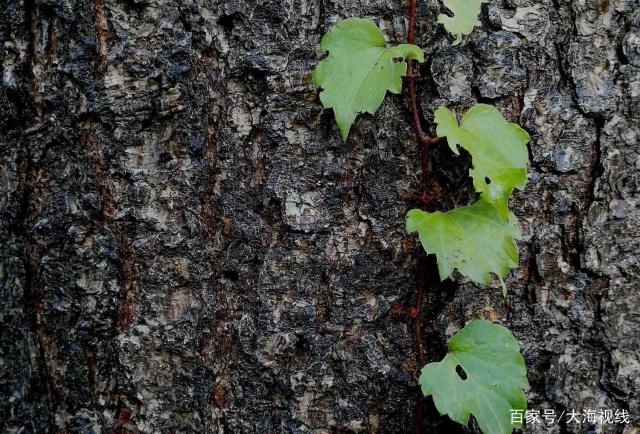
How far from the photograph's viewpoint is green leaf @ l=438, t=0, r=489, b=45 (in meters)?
1.17

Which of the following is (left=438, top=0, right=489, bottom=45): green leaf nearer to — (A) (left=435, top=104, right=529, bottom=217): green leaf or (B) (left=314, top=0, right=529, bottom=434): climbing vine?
(B) (left=314, top=0, right=529, bottom=434): climbing vine

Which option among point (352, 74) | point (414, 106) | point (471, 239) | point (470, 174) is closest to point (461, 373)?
A: point (471, 239)

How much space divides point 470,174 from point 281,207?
0.41 metres

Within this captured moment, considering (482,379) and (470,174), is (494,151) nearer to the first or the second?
(470,174)

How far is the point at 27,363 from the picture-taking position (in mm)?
1356

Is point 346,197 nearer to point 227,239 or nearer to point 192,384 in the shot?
point 227,239

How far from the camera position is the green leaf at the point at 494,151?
1165 mm

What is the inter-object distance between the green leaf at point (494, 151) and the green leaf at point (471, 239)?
0.04 m

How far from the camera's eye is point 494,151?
46.7 inches

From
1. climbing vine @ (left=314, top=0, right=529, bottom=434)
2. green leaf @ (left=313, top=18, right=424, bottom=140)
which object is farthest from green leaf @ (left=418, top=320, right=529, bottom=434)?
green leaf @ (left=313, top=18, right=424, bottom=140)

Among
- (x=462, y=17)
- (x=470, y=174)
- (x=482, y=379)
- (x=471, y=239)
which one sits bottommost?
(x=482, y=379)

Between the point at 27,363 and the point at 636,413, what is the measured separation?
4.62 ft

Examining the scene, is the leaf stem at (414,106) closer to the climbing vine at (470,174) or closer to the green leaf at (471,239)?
the climbing vine at (470,174)

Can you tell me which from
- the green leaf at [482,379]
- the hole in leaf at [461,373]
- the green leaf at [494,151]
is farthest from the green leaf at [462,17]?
the hole in leaf at [461,373]
